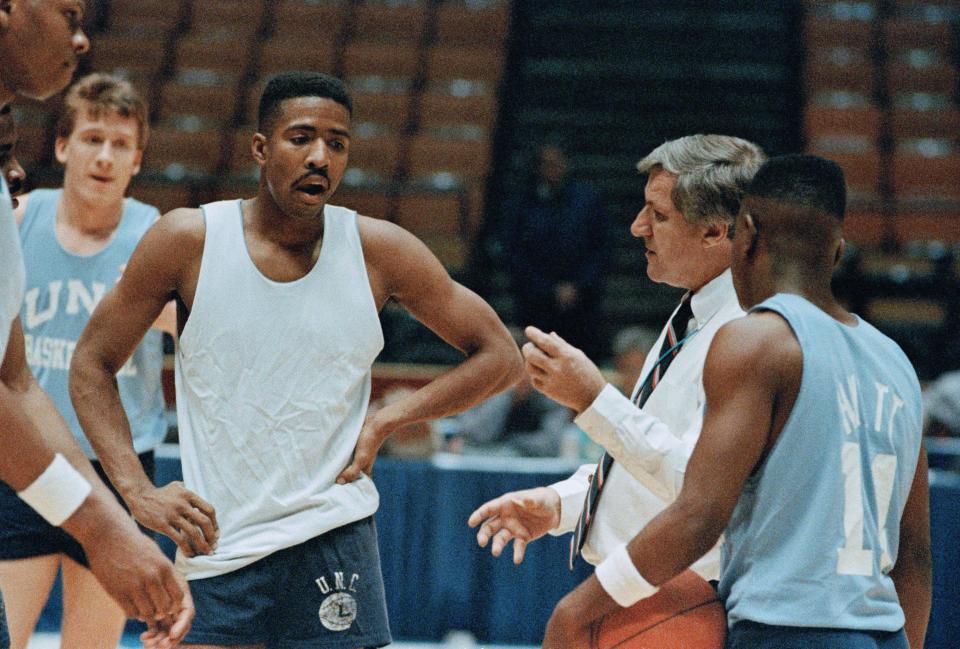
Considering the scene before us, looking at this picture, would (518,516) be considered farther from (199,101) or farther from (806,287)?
(199,101)

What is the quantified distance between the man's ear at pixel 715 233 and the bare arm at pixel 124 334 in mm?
1109

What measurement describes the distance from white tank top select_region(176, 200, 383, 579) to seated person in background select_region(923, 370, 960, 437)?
4.95 metres

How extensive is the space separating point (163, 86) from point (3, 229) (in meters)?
8.24

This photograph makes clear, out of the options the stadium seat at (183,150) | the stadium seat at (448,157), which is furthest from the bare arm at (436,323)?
the stadium seat at (183,150)

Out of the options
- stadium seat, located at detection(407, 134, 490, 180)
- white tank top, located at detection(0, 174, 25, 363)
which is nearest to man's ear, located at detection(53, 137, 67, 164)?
white tank top, located at detection(0, 174, 25, 363)

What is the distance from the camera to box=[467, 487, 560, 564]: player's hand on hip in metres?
2.69

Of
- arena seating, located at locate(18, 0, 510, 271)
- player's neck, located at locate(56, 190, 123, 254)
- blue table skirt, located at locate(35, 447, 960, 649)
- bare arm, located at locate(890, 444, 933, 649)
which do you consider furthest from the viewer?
arena seating, located at locate(18, 0, 510, 271)

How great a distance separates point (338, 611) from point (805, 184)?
1.33 metres

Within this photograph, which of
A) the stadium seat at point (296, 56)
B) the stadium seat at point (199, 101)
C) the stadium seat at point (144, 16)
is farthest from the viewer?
the stadium seat at point (144, 16)

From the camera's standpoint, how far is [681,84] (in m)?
11.0

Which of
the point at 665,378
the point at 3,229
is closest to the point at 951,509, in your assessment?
the point at 665,378

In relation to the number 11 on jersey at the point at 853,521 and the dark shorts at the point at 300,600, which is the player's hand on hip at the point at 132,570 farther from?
the number 11 on jersey at the point at 853,521

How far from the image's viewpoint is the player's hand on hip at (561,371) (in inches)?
90.1

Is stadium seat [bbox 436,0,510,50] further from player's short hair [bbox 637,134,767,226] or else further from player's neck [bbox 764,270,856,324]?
player's neck [bbox 764,270,856,324]
